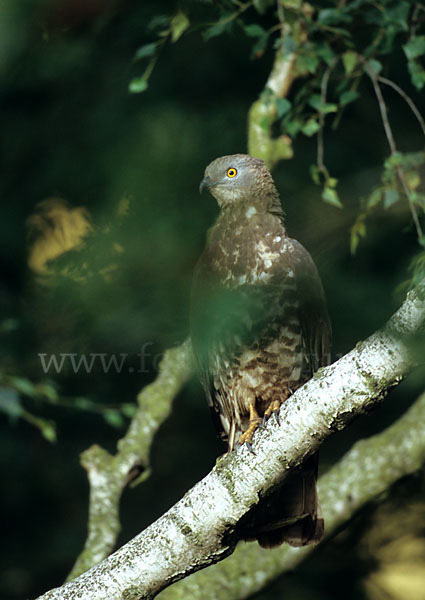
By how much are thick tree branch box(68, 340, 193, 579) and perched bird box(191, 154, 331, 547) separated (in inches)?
14.8

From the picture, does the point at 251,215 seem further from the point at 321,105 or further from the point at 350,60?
the point at 350,60

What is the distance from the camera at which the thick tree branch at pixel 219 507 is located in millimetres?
2043

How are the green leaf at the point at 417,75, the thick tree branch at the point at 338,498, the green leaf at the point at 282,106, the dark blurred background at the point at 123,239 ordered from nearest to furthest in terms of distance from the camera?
1. the green leaf at the point at 417,75
2. the green leaf at the point at 282,106
3. the thick tree branch at the point at 338,498
4. the dark blurred background at the point at 123,239

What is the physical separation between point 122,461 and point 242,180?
4.08 feet

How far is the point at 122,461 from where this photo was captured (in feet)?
10.6

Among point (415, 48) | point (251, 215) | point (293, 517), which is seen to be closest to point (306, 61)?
point (415, 48)

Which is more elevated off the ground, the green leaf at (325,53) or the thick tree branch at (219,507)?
the green leaf at (325,53)

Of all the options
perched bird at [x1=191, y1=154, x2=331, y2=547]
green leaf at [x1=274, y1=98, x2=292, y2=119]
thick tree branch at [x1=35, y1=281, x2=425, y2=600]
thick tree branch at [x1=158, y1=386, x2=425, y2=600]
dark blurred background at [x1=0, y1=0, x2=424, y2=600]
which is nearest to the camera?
thick tree branch at [x1=35, y1=281, x2=425, y2=600]

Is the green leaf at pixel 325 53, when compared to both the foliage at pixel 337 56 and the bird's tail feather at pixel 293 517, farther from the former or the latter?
the bird's tail feather at pixel 293 517

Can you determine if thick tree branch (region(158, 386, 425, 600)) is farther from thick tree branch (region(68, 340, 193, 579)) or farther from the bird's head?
the bird's head

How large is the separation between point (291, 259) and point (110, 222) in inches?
35.7

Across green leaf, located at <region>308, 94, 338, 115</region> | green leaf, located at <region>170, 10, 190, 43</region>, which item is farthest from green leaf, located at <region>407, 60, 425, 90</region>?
green leaf, located at <region>170, 10, 190, 43</region>

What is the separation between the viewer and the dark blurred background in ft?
11.1

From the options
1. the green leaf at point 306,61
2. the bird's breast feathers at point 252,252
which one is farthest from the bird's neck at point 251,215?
the green leaf at point 306,61
